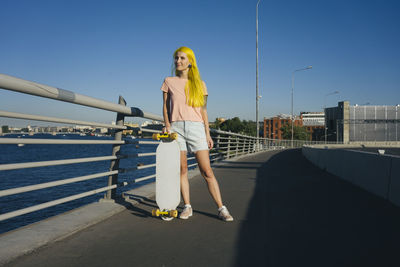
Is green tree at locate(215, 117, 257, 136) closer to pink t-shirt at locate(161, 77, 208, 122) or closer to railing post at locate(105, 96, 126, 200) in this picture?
railing post at locate(105, 96, 126, 200)

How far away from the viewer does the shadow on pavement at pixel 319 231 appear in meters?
2.46

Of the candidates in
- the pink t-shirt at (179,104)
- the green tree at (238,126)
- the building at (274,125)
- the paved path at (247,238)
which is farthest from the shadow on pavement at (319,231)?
the building at (274,125)

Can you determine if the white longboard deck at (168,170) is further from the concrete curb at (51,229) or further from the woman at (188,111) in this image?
the concrete curb at (51,229)

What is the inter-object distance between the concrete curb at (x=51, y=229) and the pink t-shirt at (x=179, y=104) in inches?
50.1

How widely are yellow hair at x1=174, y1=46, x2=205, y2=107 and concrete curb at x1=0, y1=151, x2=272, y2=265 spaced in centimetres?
151

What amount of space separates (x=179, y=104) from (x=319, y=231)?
6.09 feet

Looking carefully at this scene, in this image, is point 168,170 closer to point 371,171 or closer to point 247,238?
point 247,238

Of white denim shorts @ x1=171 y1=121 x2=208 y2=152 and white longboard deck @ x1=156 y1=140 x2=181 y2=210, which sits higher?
white denim shorts @ x1=171 y1=121 x2=208 y2=152

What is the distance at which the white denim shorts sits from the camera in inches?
142

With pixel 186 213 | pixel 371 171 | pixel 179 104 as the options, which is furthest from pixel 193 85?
pixel 371 171

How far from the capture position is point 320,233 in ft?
10.2

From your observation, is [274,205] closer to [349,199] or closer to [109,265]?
[349,199]

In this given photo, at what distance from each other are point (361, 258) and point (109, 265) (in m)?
1.79

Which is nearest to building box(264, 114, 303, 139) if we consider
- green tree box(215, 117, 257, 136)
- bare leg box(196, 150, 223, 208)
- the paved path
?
green tree box(215, 117, 257, 136)
